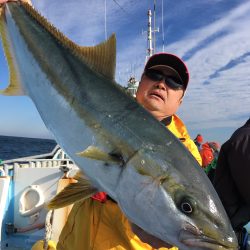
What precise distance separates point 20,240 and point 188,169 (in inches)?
278

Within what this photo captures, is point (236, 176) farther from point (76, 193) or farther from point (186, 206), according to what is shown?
point (76, 193)

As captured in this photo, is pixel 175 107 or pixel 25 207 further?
pixel 25 207

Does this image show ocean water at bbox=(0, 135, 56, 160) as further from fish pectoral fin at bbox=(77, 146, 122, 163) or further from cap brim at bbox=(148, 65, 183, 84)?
fish pectoral fin at bbox=(77, 146, 122, 163)

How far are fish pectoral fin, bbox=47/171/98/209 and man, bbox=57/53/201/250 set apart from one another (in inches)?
31.9

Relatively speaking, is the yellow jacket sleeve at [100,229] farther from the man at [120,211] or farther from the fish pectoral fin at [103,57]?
the fish pectoral fin at [103,57]

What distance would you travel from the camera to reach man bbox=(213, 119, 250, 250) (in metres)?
2.50

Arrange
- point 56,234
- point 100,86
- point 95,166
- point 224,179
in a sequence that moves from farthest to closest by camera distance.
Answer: point 56,234 < point 224,179 < point 100,86 < point 95,166

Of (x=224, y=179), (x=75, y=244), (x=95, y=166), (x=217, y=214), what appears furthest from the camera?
(x=75, y=244)

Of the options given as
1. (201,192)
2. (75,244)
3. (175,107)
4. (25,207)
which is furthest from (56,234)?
(201,192)

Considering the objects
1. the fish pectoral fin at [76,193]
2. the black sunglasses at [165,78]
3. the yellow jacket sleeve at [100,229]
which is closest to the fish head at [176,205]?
the fish pectoral fin at [76,193]

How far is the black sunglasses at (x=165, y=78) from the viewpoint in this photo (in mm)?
A: 3107

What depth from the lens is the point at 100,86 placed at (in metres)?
2.30

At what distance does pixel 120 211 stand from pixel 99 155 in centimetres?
103

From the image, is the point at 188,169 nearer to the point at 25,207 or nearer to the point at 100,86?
the point at 100,86
